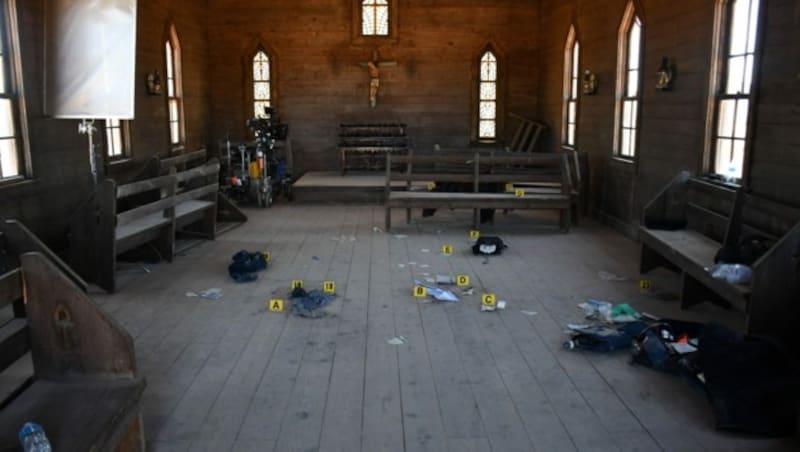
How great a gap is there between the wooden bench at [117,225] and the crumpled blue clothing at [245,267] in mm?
868

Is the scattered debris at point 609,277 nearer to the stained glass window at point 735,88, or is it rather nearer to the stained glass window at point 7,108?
the stained glass window at point 735,88

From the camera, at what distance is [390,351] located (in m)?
4.02

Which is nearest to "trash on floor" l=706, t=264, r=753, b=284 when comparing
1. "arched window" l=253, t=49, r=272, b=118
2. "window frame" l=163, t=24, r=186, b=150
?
"window frame" l=163, t=24, r=186, b=150

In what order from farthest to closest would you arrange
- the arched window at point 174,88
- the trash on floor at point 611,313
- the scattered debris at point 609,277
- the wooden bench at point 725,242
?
the arched window at point 174,88
the scattered debris at point 609,277
the trash on floor at point 611,313
the wooden bench at point 725,242

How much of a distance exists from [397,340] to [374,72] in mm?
8425

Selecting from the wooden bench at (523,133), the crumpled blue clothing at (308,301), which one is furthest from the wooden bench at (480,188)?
the wooden bench at (523,133)

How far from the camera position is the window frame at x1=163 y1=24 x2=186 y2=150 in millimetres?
9664

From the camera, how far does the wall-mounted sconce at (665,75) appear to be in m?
6.39

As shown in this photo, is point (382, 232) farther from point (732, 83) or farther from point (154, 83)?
point (732, 83)

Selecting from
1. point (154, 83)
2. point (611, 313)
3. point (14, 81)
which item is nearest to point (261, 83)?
point (154, 83)

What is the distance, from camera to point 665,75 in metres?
6.45

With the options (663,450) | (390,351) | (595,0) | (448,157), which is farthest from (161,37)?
(663,450)

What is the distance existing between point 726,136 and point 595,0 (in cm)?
382

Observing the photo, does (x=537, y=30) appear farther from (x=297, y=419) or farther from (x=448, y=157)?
(x=297, y=419)
